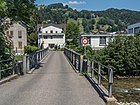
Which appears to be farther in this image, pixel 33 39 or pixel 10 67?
pixel 33 39

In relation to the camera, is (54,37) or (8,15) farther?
(54,37)

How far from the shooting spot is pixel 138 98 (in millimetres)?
11477

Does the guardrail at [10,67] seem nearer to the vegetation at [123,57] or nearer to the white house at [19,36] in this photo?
the vegetation at [123,57]

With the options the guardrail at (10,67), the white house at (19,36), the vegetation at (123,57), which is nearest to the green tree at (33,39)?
the white house at (19,36)

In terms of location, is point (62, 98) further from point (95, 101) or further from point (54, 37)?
point (54, 37)

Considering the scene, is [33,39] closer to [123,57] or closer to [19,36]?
[19,36]

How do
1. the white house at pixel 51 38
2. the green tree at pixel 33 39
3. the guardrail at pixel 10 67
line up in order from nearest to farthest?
the guardrail at pixel 10 67 → the green tree at pixel 33 39 → the white house at pixel 51 38

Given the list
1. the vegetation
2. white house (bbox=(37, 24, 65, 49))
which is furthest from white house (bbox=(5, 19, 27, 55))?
the vegetation

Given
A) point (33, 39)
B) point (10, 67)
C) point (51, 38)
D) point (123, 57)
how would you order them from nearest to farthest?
point (10, 67), point (123, 57), point (33, 39), point (51, 38)

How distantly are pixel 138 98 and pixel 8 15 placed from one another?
11908 millimetres

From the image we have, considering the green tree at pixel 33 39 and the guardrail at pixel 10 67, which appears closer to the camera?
the guardrail at pixel 10 67

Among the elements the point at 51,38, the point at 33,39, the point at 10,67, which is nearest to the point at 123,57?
the point at 10,67

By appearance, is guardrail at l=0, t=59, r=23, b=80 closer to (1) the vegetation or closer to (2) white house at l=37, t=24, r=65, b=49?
(1) the vegetation

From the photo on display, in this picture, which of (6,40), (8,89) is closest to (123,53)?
(6,40)
